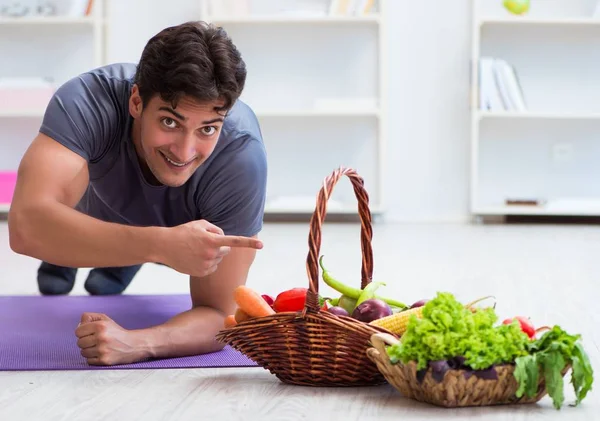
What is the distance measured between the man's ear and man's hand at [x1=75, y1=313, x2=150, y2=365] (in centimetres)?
37

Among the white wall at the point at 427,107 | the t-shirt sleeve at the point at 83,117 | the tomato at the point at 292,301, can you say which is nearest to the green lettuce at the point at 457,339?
the tomato at the point at 292,301

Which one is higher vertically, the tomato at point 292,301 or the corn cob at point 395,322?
the tomato at point 292,301

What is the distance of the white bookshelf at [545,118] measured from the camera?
539cm

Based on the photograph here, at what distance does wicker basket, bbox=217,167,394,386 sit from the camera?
165 centimetres

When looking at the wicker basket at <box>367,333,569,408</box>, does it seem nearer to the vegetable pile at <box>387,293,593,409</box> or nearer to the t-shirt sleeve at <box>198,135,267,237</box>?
the vegetable pile at <box>387,293,593,409</box>

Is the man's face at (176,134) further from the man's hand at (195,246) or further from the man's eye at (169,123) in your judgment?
the man's hand at (195,246)

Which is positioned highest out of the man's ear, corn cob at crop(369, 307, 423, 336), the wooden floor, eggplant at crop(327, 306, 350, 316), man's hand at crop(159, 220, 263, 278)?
the man's ear

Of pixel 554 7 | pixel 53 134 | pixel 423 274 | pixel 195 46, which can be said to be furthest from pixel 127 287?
pixel 554 7

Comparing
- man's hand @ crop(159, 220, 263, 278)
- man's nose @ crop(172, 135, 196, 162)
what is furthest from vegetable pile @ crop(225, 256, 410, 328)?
man's nose @ crop(172, 135, 196, 162)

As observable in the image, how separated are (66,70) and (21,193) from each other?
150 inches

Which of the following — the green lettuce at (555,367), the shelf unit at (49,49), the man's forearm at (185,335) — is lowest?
the man's forearm at (185,335)

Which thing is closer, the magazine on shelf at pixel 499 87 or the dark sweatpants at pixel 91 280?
the dark sweatpants at pixel 91 280

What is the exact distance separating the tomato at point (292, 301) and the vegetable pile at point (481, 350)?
10.8 inches

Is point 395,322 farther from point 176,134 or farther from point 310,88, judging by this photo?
point 310,88
